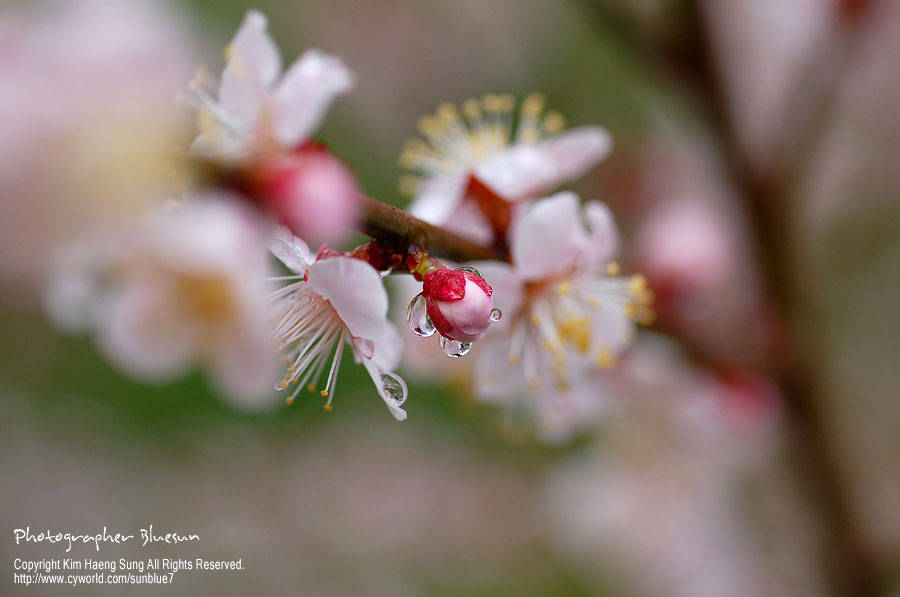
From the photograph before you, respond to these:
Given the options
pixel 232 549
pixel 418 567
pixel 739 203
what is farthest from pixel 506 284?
pixel 418 567

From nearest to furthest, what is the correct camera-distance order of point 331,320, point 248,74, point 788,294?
point 248,74 < point 331,320 < point 788,294

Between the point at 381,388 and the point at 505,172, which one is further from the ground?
the point at 505,172

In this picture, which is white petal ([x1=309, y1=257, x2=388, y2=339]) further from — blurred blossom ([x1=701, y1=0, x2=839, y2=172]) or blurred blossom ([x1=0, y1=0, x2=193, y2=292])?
blurred blossom ([x1=701, y1=0, x2=839, y2=172])

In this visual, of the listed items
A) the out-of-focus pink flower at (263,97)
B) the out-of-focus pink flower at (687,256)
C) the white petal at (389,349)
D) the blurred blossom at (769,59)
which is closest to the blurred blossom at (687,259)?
the out-of-focus pink flower at (687,256)

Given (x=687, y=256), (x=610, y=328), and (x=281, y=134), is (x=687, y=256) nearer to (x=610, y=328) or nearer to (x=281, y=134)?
(x=610, y=328)

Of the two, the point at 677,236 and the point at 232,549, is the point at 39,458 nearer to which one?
the point at 232,549

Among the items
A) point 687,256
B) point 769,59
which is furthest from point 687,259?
point 769,59
